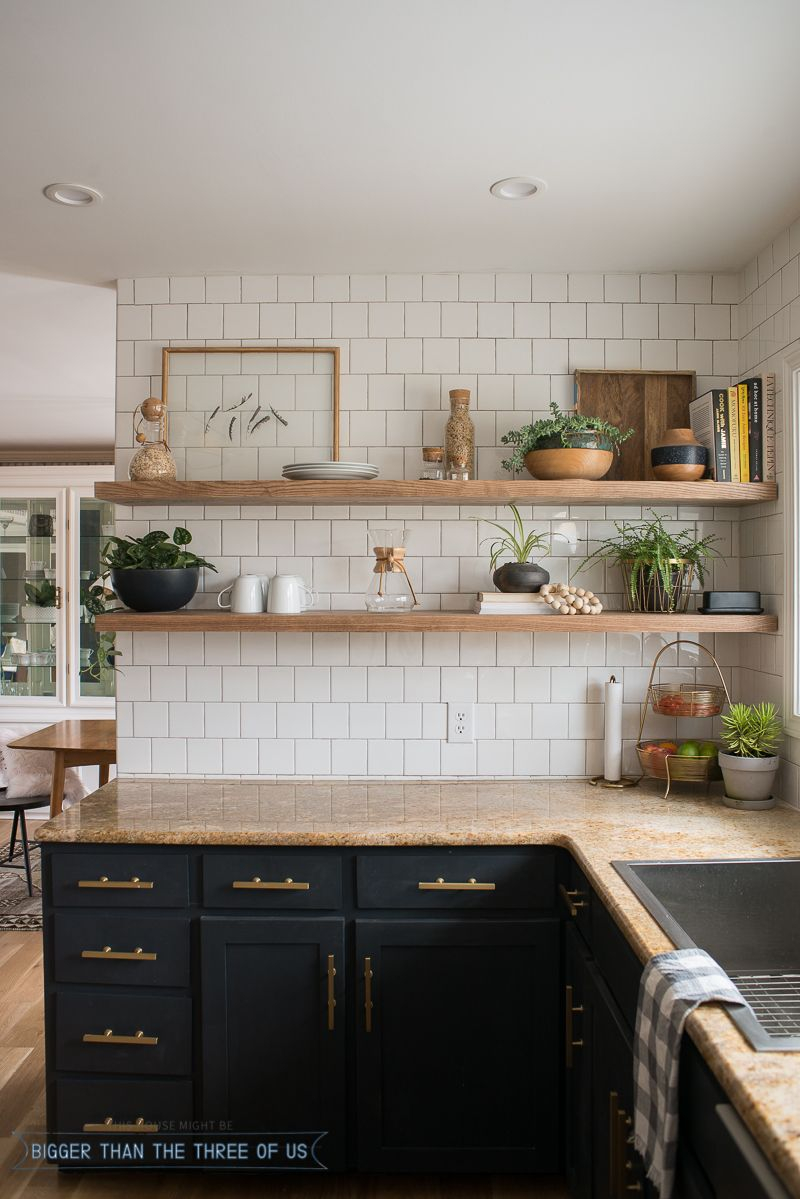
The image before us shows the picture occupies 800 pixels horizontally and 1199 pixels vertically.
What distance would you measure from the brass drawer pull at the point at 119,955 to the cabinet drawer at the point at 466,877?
60 cm

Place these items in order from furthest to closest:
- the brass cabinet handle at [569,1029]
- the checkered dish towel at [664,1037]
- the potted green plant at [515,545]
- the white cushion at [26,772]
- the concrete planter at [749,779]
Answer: the white cushion at [26,772], the potted green plant at [515,545], the concrete planter at [749,779], the brass cabinet handle at [569,1029], the checkered dish towel at [664,1037]

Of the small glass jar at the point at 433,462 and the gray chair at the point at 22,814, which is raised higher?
the small glass jar at the point at 433,462

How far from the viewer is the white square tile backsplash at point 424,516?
2.87 meters

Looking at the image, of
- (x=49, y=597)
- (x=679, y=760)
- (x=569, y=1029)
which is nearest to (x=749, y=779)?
(x=679, y=760)

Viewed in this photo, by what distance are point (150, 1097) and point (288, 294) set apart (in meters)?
2.34

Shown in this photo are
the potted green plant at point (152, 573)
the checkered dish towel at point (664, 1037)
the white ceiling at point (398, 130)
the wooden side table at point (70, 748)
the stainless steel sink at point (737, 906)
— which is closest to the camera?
the checkered dish towel at point (664, 1037)

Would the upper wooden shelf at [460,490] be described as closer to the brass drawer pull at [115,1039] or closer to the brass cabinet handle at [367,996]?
the brass cabinet handle at [367,996]

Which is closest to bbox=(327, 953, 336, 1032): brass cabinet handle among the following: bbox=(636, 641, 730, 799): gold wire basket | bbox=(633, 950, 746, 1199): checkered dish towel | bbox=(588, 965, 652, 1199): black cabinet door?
bbox=(588, 965, 652, 1199): black cabinet door

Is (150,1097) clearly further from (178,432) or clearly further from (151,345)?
(151,345)

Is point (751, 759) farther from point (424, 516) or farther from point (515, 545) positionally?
point (424, 516)

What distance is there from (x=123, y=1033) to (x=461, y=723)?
1.28 meters

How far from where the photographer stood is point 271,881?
2.30 metres

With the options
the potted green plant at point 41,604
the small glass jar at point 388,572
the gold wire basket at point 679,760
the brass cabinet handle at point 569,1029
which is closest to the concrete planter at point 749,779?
the gold wire basket at point 679,760

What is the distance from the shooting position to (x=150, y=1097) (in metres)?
2.34
